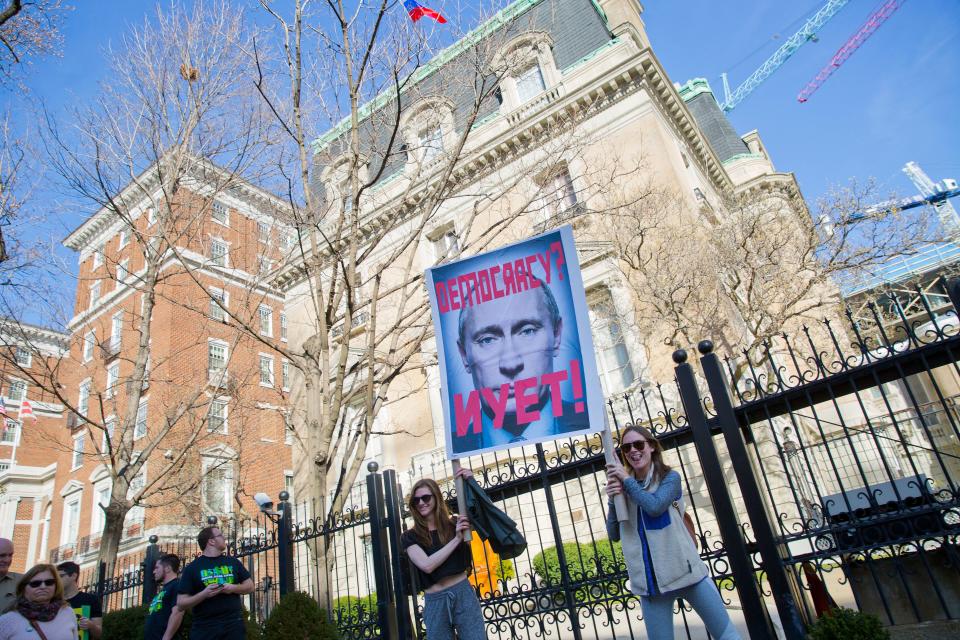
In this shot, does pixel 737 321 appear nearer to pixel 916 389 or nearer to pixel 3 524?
pixel 916 389

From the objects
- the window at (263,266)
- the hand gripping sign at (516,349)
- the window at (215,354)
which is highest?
the window at (215,354)

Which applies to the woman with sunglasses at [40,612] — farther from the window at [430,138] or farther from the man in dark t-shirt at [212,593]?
the window at [430,138]

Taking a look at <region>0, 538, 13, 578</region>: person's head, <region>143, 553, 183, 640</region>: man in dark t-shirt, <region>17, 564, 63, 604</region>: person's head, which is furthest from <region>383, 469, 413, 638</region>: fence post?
<region>0, 538, 13, 578</region>: person's head

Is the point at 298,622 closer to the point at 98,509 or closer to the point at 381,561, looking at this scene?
the point at 381,561

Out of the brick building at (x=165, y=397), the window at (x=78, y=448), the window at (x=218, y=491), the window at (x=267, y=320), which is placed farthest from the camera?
the window at (x=267, y=320)

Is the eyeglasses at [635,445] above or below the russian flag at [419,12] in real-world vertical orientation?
below

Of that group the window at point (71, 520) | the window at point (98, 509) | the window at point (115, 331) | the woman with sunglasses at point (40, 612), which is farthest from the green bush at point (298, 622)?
the window at point (71, 520)

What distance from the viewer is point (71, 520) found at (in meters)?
28.2

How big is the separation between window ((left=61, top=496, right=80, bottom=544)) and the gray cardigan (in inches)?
1268

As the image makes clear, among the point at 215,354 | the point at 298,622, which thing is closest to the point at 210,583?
the point at 298,622

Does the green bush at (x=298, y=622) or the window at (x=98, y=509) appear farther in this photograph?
the window at (x=98, y=509)

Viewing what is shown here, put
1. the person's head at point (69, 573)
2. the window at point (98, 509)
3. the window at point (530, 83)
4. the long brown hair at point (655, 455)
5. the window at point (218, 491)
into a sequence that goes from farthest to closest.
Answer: the window at point (98, 509) → the window at point (218, 491) → the window at point (530, 83) → the person's head at point (69, 573) → the long brown hair at point (655, 455)

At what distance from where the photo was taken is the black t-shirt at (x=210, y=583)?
5137 mm

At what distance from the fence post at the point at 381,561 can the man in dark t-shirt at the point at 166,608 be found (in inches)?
70.1
